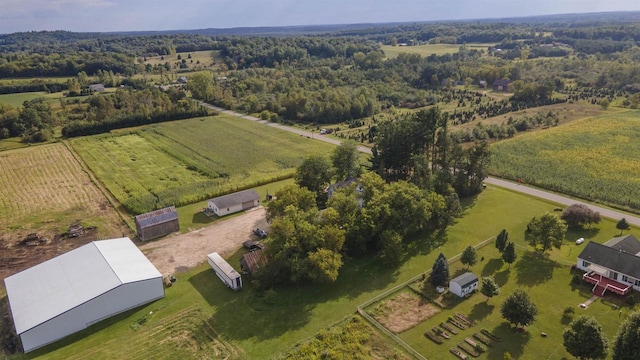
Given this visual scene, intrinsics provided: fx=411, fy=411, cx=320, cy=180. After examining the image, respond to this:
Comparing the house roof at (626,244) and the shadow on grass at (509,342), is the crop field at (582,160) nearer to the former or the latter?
the house roof at (626,244)

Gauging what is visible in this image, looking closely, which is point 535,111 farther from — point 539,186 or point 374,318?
point 374,318

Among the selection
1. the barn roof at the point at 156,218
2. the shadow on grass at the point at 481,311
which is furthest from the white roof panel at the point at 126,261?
the shadow on grass at the point at 481,311

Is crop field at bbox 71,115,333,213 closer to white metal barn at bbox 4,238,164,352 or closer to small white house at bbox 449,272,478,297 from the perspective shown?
white metal barn at bbox 4,238,164,352

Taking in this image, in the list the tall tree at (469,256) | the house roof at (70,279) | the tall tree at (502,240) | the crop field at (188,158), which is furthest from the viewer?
the crop field at (188,158)

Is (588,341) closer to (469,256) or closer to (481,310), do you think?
(481,310)

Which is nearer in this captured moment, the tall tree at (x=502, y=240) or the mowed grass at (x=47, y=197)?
the tall tree at (x=502, y=240)

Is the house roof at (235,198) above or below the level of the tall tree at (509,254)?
above

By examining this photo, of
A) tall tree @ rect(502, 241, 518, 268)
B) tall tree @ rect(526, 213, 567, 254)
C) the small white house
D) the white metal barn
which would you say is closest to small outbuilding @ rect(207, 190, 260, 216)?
the white metal barn

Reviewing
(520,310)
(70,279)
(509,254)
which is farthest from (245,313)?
(509,254)
